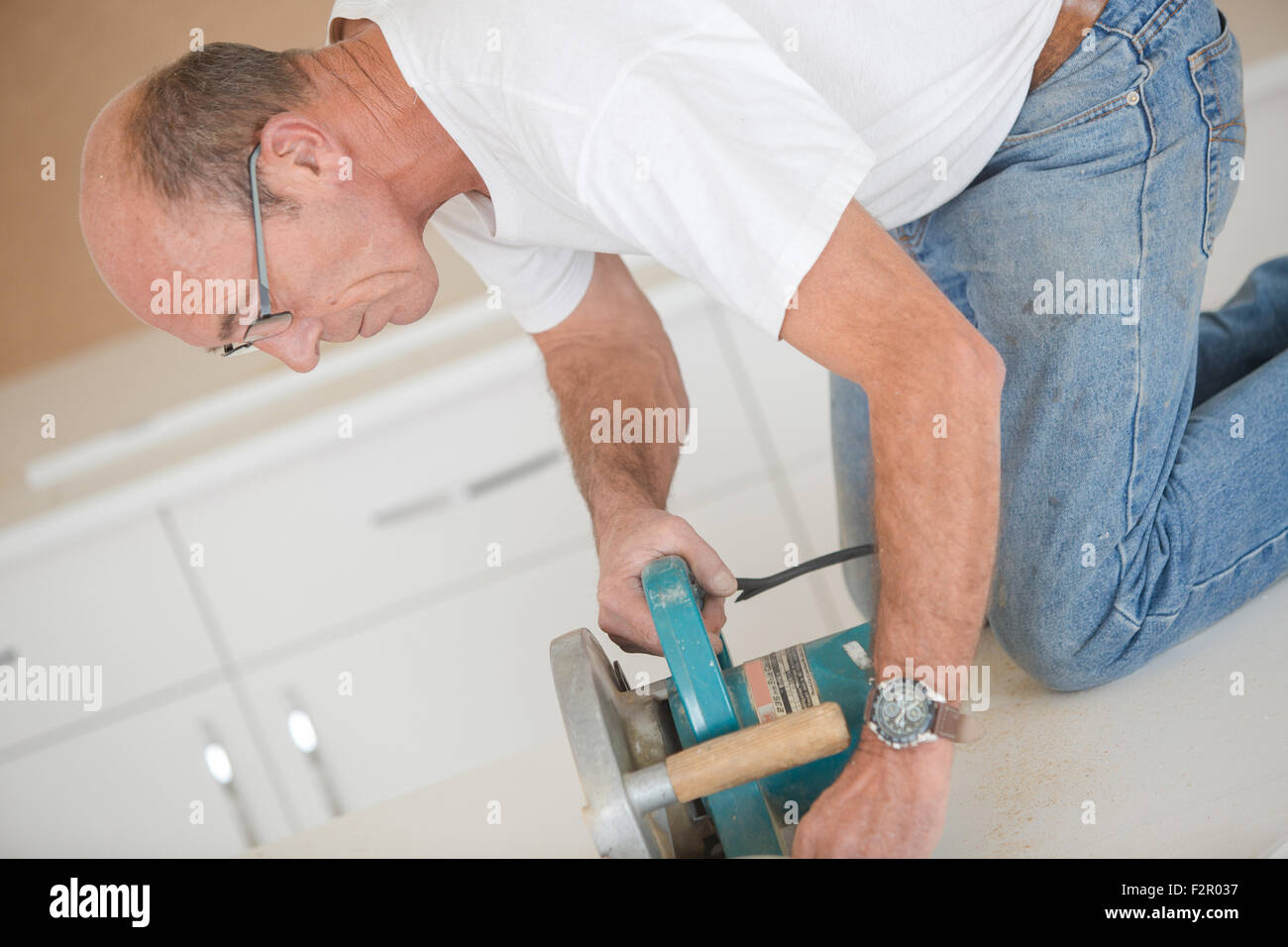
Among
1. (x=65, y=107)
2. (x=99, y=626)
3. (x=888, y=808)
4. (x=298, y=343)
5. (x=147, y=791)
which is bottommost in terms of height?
(x=147, y=791)

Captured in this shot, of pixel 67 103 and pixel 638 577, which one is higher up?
pixel 67 103

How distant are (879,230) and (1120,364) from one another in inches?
17.3

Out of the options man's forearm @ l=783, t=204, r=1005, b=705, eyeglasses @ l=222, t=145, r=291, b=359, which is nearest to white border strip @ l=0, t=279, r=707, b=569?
eyeglasses @ l=222, t=145, r=291, b=359

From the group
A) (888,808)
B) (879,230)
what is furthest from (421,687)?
(879,230)

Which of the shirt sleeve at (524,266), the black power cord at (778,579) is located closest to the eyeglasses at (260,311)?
the shirt sleeve at (524,266)

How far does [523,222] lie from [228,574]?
4.10 feet

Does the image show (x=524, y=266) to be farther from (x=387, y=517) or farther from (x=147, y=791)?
(x=147, y=791)

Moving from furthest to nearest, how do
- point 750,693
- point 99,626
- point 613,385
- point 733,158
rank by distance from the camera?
1. point 99,626
2. point 613,385
3. point 750,693
4. point 733,158

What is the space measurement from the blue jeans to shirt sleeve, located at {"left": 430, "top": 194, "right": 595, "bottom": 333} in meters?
0.50

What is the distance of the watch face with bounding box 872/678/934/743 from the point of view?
0.82 m

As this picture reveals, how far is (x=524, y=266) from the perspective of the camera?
137 cm

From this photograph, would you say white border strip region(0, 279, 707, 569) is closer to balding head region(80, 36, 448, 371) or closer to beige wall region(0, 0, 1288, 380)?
beige wall region(0, 0, 1288, 380)
